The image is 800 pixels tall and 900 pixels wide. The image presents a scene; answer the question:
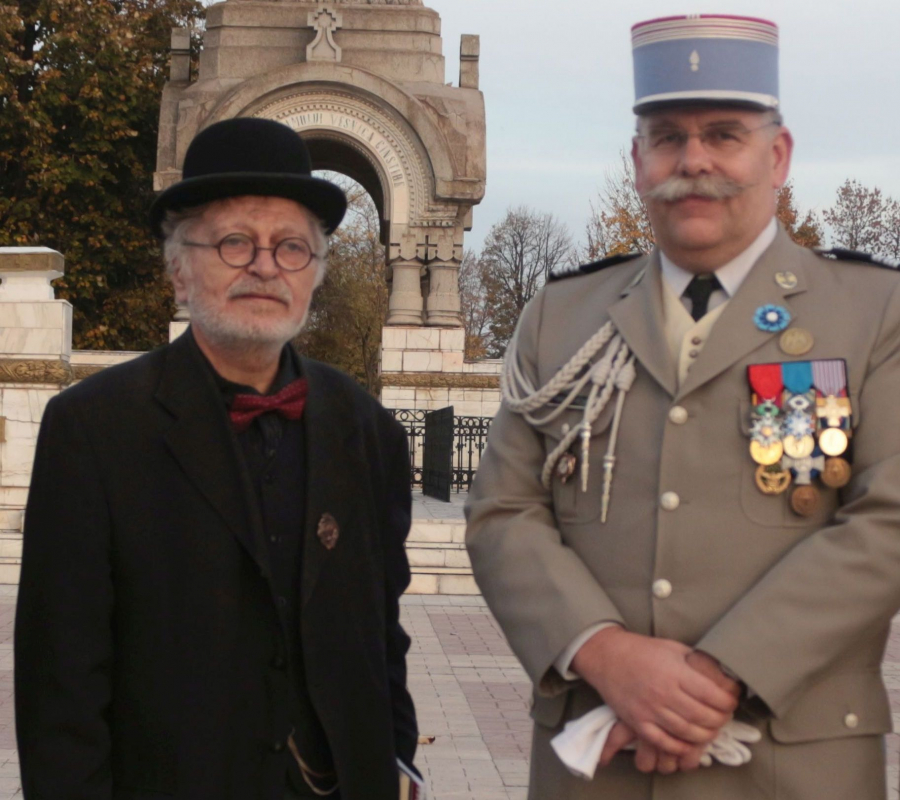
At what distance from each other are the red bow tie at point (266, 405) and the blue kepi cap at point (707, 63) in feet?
3.58

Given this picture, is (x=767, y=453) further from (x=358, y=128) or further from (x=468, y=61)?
(x=468, y=61)

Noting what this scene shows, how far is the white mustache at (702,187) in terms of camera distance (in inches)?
124

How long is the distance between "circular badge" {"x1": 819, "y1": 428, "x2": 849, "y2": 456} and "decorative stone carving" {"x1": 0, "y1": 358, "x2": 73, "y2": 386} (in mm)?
13185

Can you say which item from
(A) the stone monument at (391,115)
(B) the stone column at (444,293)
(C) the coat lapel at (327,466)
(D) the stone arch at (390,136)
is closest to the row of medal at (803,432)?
(C) the coat lapel at (327,466)

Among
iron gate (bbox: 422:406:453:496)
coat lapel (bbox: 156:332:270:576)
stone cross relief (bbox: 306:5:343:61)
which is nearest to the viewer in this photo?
coat lapel (bbox: 156:332:270:576)

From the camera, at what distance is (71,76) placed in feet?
100

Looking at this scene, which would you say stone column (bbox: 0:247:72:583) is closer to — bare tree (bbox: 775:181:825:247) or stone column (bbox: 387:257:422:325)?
stone column (bbox: 387:257:422:325)

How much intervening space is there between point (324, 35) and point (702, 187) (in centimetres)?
2409

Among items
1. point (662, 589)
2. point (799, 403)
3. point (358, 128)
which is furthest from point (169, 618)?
point (358, 128)

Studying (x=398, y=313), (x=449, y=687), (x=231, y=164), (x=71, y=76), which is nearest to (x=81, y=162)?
(x=71, y=76)

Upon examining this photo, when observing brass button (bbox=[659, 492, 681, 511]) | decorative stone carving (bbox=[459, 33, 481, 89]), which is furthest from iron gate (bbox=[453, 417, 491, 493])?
brass button (bbox=[659, 492, 681, 511])

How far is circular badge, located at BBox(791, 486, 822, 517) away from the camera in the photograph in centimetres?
315

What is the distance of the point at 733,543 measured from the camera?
10.4 ft

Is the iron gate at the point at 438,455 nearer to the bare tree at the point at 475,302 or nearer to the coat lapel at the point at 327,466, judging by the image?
the coat lapel at the point at 327,466
